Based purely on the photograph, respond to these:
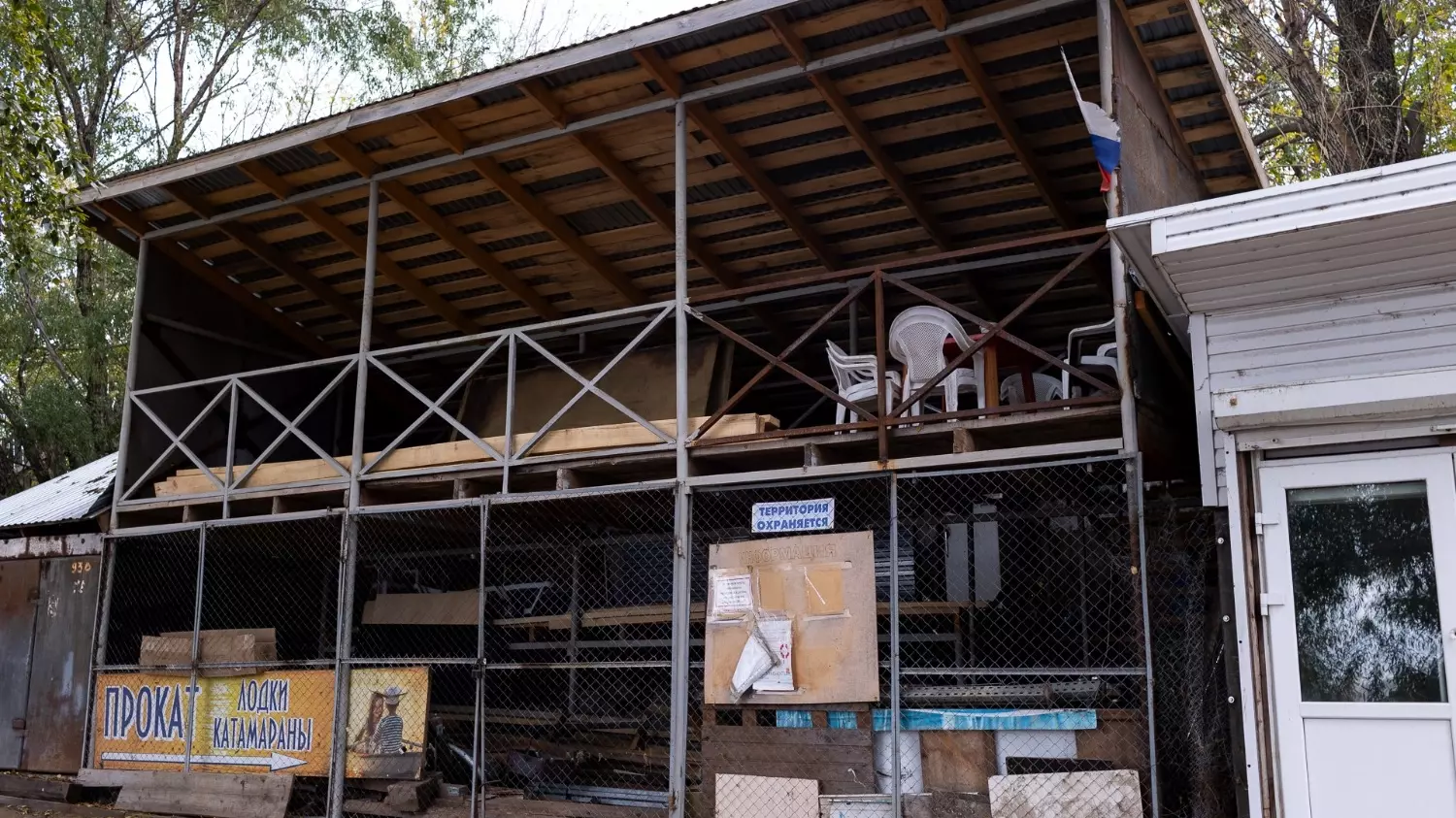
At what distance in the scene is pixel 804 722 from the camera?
7.45m

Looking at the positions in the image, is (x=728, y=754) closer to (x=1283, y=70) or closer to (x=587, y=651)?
(x=587, y=651)

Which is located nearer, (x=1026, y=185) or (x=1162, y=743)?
(x=1162, y=743)

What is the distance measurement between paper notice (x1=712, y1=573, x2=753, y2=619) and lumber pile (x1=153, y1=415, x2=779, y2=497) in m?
0.98

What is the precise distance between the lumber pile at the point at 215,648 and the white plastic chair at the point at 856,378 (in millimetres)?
5147

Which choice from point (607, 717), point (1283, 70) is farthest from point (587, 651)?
point (1283, 70)

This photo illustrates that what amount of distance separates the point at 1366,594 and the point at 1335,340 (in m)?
1.31

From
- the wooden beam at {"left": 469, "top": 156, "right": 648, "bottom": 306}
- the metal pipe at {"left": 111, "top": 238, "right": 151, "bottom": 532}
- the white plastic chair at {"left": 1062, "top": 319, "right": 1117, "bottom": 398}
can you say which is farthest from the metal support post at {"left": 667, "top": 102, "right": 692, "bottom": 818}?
the metal pipe at {"left": 111, "top": 238, "right": 151, "bottom": 532}

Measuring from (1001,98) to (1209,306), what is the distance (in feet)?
8.35

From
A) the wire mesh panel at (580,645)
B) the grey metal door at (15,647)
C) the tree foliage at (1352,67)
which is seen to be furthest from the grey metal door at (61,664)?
the tree foliage at (1352,67)

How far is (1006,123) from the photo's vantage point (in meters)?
8.41

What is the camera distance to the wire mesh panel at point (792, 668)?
7.29m

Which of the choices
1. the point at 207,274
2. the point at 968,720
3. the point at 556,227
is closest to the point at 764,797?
the point at 968,720

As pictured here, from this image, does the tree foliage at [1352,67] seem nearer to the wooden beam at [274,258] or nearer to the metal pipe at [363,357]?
the metal pipe at [363,357]

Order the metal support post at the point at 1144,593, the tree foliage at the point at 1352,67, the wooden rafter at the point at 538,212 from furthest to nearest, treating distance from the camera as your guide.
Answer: the tree foliage at the point at 1352,67, the wooden rafter at the point at 538,212, the metal support post at the point at 1144,593
